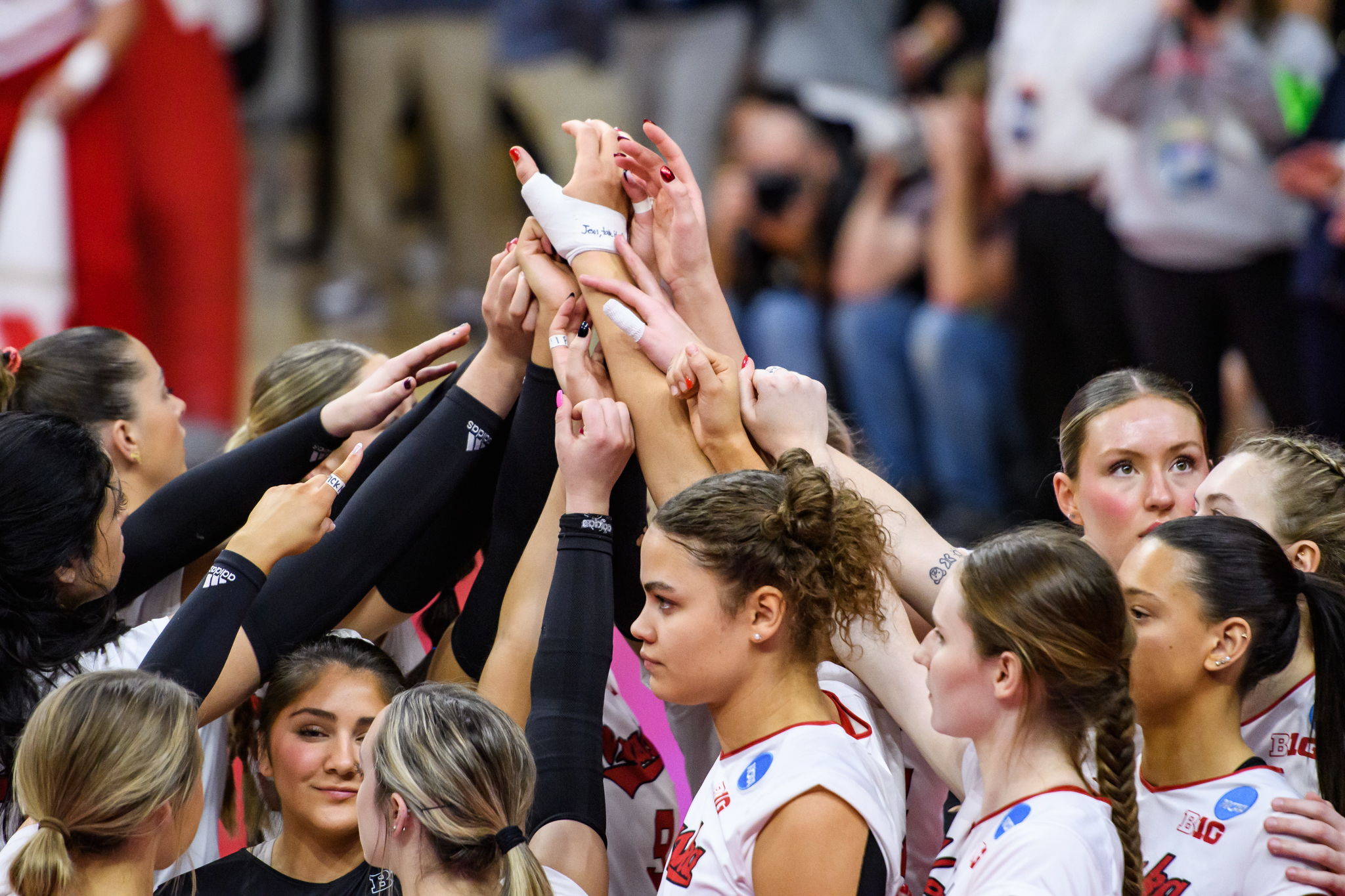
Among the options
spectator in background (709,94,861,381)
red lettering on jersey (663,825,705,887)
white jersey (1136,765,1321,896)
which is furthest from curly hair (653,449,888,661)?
spectator in background (709,94,861,381)

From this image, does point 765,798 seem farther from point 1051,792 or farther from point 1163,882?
point 1163,882

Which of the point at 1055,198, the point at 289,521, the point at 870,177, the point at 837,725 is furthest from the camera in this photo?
the point at 870,177

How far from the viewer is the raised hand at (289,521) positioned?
209 cm

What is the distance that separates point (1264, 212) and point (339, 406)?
408cm

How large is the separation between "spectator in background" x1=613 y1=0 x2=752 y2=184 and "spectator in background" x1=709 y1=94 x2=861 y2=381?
143 millimetres

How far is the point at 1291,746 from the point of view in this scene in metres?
2.13

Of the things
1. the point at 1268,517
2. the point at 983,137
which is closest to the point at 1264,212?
the point at 983,137

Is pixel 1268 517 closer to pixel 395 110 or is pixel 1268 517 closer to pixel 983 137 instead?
pixel 983 137

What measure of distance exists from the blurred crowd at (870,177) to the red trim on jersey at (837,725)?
142 inches

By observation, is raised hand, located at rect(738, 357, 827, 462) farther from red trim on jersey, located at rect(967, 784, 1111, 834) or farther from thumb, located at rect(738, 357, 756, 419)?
red trim on jersey, located at rect(967, 784, 1111, 834)

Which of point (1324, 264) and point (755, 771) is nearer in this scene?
point (755, 771)

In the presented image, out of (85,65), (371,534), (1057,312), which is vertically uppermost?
(85,65)

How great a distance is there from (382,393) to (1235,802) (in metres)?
1.56

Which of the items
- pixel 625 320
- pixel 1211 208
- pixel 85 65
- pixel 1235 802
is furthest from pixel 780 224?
pixel 1235 802
